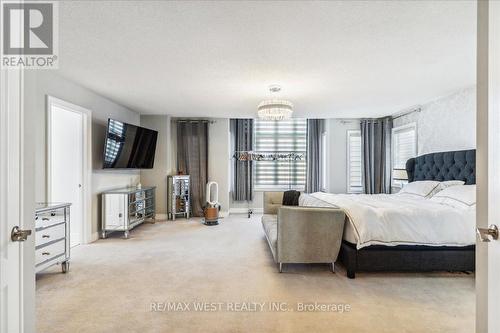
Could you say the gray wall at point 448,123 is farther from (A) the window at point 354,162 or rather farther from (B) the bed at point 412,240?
(B) the bed at point 412,240

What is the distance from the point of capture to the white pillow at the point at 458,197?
120 inches

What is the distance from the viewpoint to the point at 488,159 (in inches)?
42.6

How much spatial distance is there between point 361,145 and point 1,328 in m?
6.70

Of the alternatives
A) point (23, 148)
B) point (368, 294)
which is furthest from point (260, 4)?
point (368, 294)

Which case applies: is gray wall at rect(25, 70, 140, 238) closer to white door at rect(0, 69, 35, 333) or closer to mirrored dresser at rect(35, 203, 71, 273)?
mirrored dresser at rect(35, 203, 71, 273)

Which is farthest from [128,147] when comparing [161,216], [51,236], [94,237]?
[51,236]

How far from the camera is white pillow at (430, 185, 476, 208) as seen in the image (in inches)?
120

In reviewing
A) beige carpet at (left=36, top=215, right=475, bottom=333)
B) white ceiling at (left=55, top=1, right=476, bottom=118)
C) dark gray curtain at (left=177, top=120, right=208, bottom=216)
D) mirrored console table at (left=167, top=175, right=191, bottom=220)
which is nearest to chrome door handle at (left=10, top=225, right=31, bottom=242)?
beige carpet at (left=36, top=215, right=475, bottom=333)

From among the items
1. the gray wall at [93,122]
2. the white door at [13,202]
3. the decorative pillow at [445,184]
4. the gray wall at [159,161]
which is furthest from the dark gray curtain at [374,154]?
the white door at [13,202]

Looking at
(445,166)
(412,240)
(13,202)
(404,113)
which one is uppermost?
(404,113)

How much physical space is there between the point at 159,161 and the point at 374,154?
5.18 meters

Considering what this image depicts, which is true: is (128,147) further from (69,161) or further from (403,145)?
(403,145)

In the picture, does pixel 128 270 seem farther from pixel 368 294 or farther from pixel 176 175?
pixel 176 175

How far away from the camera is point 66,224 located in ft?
9.92
